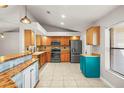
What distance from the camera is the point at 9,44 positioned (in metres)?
8.66

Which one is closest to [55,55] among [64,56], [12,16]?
[64,56]

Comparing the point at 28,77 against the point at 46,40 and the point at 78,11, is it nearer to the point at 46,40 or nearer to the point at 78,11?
the point at 78,11

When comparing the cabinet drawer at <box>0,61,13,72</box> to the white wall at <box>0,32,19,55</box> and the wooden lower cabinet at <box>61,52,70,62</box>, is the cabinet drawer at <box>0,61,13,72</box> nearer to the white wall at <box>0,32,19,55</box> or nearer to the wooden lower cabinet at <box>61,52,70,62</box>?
the white wall at <box>0,32,19,55</box>

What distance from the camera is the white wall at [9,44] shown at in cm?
846

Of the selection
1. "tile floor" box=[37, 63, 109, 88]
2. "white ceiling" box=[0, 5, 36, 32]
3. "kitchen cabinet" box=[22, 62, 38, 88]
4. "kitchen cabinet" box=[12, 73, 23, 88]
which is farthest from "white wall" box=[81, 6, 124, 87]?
"white ceiling" box=[0, 5, 36, 32]

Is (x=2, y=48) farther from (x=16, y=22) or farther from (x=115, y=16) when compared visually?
(x=115, y=16)

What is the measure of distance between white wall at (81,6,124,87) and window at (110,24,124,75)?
0.49ft

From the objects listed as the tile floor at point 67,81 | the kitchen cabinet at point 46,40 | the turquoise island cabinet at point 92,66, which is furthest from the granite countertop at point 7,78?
the kitchen cabinet at point 46,40

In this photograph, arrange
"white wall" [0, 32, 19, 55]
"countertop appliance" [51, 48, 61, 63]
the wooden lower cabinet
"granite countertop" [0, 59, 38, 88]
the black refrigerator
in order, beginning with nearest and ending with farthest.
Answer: "granite countertop" [0, 59, 38, 88], "white wall" [0, 32, 19, 55], the black refrigerator, "countertop appliance" [51, 48, 61, 63], the wooden lower cabinet

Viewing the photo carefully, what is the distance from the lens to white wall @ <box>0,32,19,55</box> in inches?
333

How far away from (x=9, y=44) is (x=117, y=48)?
229 inches

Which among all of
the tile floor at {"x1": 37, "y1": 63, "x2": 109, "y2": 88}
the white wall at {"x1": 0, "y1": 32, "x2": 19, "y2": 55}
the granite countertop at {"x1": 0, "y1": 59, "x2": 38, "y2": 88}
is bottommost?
the tile floor at {"x1": 37, "y1": 63, "x2": 109, "y2": 88}
